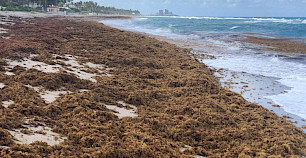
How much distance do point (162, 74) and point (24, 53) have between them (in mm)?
5202

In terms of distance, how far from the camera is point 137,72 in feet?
32.6

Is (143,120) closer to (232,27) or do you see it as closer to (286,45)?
(286,45)

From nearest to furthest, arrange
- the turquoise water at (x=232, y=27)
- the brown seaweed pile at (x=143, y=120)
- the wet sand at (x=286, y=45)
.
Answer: the brown seaweed pile at (x=143, y=120) → the wet sand at (x=286, y=45) → the turquoise water at (x=232, y=27)

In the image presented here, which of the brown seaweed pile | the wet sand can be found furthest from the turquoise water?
the brown seaweed pile

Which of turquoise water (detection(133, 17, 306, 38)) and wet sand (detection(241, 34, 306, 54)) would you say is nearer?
wet sand (detection(241, 34, 306, 54))

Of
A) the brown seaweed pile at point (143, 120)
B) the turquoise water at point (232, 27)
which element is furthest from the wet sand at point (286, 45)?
the brown seaweed pile at point (143, 120)

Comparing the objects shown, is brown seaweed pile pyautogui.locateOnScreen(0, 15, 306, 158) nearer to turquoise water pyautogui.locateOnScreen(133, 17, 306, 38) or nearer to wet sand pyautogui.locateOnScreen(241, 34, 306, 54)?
wet sand pyautogui.locateOnScreen(241, 34, 306, 54)

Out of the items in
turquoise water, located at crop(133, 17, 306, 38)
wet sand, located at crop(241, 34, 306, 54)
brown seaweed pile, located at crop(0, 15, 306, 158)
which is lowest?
brown seaweed pile, located at crop(0, 15, 306, 158)

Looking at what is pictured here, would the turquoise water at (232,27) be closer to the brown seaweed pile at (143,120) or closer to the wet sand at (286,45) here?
the wet sand at (286,45)

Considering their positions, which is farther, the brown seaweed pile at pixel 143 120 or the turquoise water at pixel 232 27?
the turquoise water at pixel 232 27

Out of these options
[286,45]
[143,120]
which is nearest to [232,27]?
[286,45]

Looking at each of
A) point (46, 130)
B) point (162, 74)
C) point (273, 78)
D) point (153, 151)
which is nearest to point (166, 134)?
point (153, 151)

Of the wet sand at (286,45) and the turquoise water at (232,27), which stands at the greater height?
the turquoise water at (232,27)

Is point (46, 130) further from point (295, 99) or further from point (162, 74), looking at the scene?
point (295, 99)
